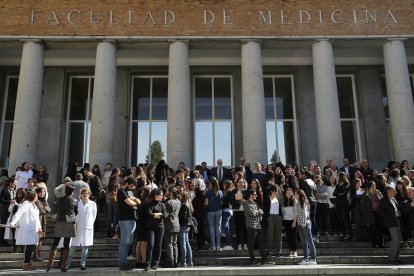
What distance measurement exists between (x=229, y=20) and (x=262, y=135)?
16.6 feet

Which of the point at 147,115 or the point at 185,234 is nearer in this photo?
the point at 185,234

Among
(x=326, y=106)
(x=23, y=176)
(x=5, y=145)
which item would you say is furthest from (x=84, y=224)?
(x=5, y=145)

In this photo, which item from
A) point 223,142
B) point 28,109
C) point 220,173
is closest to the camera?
point 220,173

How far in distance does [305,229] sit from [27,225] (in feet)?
19.1

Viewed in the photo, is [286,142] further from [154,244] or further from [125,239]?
[125,239]

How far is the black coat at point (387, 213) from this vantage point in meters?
8.99

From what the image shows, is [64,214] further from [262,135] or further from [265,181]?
[262,135]

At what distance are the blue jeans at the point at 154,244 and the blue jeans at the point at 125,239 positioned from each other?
36 cm

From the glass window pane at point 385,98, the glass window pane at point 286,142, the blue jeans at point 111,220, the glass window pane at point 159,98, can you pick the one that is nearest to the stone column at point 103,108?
the glass window pane at point 159,98

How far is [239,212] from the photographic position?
9953mm

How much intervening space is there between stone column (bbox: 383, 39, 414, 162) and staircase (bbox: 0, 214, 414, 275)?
718 cm

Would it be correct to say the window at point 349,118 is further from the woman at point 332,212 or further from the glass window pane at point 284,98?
the woman at point 332,212

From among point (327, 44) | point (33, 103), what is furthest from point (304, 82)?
point (33, 103)

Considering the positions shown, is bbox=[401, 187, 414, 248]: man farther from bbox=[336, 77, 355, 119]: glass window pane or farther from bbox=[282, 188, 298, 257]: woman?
bbox=[336, 77, 355, 119]: glass window pane
